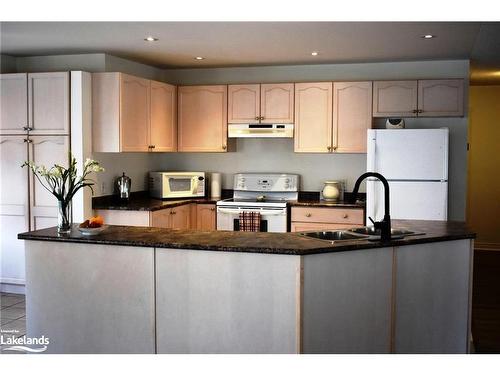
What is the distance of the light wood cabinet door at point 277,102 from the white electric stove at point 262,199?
2.21 ft

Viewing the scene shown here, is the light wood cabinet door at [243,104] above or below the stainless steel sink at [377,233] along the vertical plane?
above

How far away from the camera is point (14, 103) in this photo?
5527 mm

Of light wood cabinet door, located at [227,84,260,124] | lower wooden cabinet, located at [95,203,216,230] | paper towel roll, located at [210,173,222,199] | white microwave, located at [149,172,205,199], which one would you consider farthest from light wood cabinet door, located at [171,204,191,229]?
light wood cabinet door, located at [227,84,260,124]

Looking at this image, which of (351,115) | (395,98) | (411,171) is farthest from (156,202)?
(395,98)

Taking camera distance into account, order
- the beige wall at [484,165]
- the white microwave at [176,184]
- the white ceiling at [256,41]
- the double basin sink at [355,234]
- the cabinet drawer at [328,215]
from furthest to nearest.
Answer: the beige wall at [484,165]
the white microwave at [176,184]
the cabinet drawer at [328,215]
the white ceiling at [256,41]
the double basin sink at [355,234]

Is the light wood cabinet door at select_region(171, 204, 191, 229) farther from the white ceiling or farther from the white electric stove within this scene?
the white ceiling

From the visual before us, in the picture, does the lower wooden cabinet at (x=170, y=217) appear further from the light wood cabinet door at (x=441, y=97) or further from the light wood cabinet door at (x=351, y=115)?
the light wood cabinet door at (x=441, y=97)

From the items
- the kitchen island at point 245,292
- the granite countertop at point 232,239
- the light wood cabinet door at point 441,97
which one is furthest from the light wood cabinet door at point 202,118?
the kitchen island at point 245,292

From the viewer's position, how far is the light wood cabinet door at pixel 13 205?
5.55 meters

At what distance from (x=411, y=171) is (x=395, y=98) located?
0.86 m

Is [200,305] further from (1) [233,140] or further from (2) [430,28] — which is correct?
(1) [233,140]

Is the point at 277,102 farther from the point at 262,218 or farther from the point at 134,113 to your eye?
the point at 134,113

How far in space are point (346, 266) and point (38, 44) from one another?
374cm
